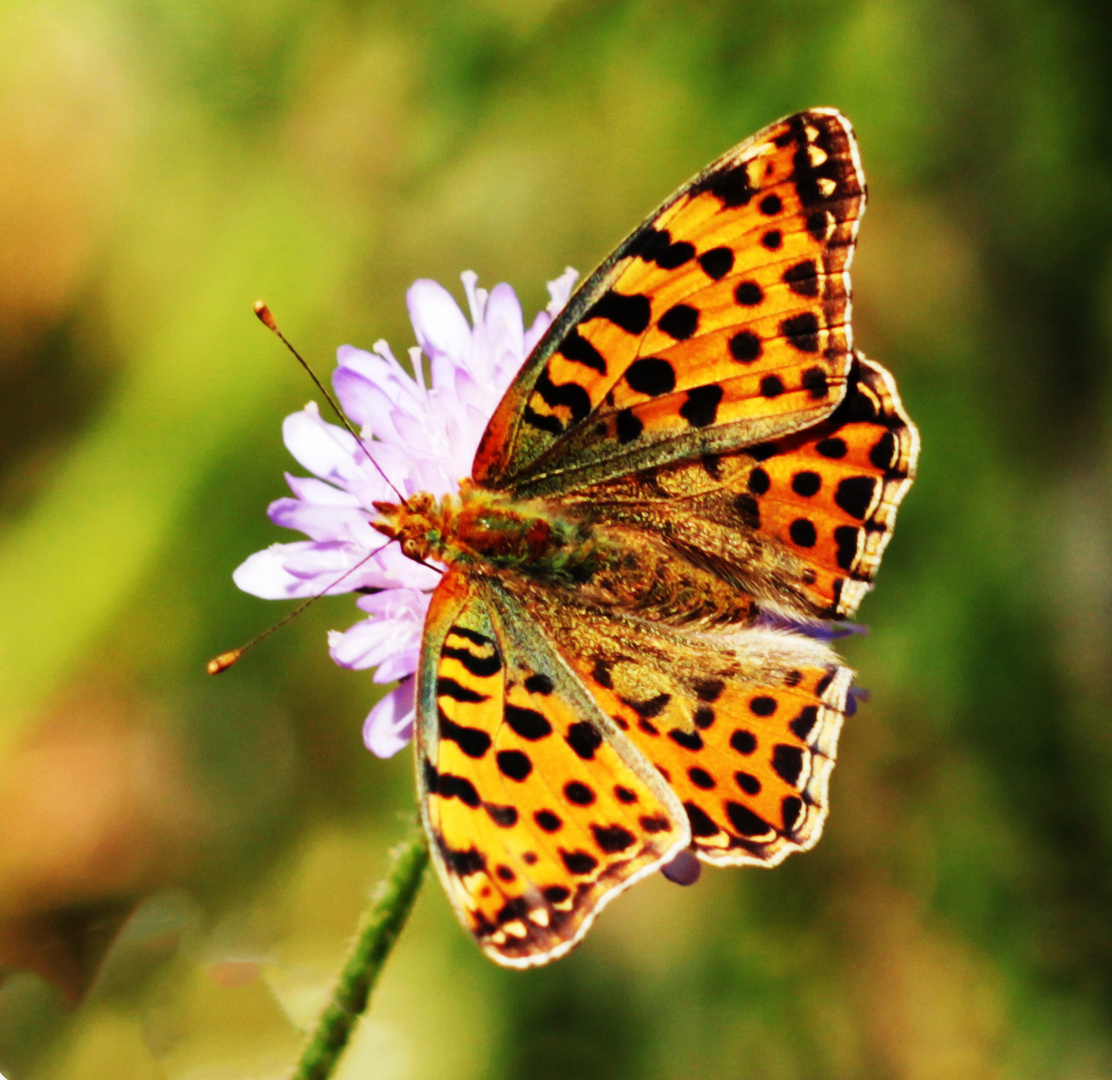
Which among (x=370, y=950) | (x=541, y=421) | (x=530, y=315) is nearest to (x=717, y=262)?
(x=541, y=421)

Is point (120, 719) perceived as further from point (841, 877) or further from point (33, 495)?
point (841, 877)

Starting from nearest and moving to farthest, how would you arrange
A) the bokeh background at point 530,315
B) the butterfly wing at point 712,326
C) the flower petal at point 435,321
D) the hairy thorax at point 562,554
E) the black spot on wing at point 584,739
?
the black spot on wing at point 584,739, the butterfly wing at point 712,326, the hairy thorax at point 562,554, the flower petal at point 435,321, the bokeh background at point 530,315

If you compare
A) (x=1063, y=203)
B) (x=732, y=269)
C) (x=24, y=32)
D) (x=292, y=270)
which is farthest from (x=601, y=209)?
(x=732, y=269)

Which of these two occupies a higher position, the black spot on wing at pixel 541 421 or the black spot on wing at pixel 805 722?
the black spot on wing at pixel 541 421

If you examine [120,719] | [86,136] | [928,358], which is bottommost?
[928,358]

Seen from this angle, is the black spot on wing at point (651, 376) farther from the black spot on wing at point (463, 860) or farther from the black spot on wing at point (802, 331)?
the black spot on wing at point (463, 860)

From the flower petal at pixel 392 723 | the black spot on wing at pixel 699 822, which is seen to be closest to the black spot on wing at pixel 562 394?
the flower petal at pixel 392 723
